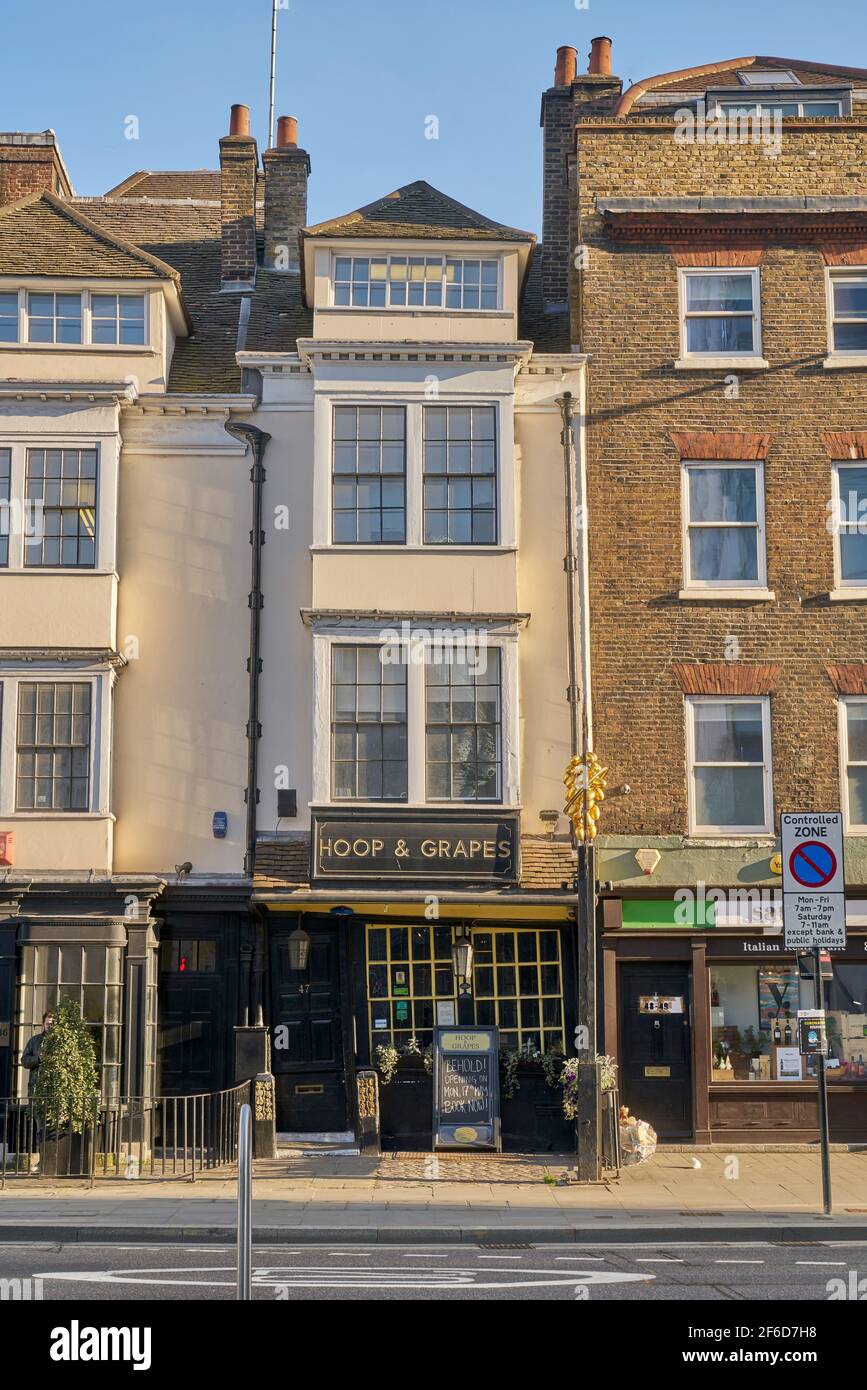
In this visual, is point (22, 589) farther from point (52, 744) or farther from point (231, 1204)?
point (231, 1204)

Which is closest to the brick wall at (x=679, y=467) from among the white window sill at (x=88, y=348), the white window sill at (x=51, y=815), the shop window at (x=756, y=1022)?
the shop window at (x=756, y=1022)

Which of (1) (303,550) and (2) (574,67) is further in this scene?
(2) (574,67)

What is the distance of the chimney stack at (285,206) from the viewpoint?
24.4 meters

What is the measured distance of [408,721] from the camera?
20438 millimetres

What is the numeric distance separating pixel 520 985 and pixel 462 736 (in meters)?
3.55

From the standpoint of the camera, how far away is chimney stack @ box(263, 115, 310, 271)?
24.4 meters

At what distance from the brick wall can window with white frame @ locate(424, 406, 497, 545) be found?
170 cm

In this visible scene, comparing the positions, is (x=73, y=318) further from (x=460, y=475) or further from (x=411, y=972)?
(x=411, y=972)

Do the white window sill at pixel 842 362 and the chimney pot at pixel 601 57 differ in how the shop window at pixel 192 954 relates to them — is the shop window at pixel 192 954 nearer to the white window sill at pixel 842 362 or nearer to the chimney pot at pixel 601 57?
the white window sill at pixel 842 362

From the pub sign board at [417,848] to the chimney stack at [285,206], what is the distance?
384 inches

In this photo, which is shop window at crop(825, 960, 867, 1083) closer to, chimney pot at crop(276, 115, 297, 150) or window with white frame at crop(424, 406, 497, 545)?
window with white frame at crop(424, 406, 497, 545)

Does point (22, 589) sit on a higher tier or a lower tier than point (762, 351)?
lower

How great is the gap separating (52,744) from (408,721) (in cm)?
487
